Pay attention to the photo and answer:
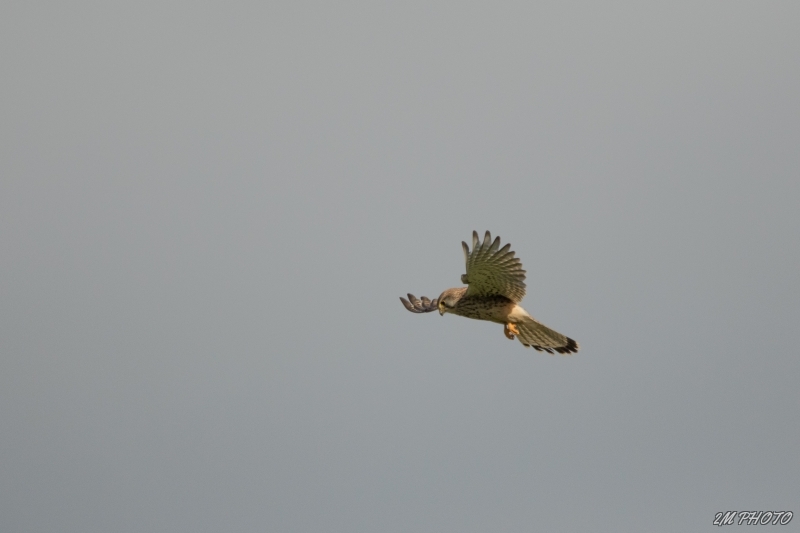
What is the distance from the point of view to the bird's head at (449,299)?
61.5ft

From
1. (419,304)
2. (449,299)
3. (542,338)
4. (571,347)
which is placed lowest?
(449,299)

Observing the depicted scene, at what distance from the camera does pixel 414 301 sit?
70.4ft

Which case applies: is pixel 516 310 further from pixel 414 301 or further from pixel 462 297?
pixel 414 301

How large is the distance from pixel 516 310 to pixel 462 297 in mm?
774

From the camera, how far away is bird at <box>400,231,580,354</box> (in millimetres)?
17656

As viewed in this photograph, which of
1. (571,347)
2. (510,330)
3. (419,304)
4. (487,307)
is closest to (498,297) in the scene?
(487,307)

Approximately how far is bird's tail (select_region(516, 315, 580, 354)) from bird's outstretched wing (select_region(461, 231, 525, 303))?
582 millimetres

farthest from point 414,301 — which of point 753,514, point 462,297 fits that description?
point 753,514

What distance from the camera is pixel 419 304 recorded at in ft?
70.0

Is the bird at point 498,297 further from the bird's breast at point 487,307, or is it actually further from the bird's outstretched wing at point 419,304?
the bird's outstretched wing at point 419,304

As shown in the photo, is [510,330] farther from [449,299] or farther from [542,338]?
[449,299]

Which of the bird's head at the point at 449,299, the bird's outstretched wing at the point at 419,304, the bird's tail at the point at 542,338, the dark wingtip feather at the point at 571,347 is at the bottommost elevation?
the bird's head at the point at 449,299

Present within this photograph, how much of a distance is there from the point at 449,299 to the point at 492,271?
1.12m

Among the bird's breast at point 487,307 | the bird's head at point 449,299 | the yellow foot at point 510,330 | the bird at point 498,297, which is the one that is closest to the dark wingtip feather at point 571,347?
the bird at point 498,297
